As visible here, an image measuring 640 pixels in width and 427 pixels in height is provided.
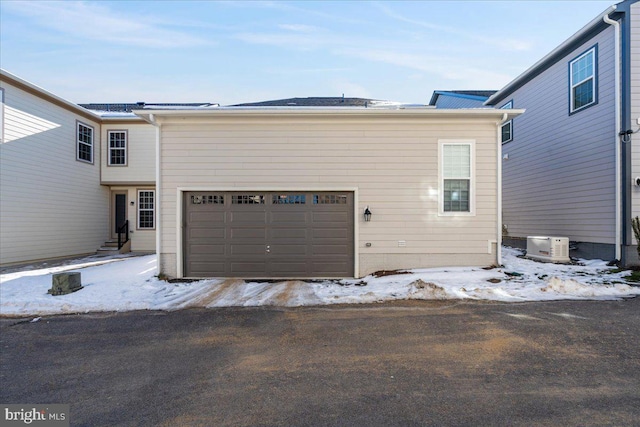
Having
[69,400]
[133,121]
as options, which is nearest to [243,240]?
[69,400]

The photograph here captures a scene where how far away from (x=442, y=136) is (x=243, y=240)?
5584 mm

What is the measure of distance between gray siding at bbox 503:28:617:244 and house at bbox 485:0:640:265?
3 centimetres

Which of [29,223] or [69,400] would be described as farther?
[29,223]

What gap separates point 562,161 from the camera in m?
10.3

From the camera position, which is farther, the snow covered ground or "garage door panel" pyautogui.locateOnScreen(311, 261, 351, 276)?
"garage door panel" pyautogui.locateOnScreen(311, 261, 351, 276)

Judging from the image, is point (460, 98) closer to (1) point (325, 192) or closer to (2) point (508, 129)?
(2) point (508, 129)

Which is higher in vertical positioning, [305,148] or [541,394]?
[305,148]

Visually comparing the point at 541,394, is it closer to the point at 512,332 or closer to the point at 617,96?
the point at 512,332

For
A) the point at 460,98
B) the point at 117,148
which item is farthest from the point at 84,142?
the point at 460,98

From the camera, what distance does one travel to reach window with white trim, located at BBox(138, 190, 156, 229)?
13805mm

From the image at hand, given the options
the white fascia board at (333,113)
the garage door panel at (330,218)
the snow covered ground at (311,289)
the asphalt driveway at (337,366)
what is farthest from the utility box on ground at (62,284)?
the garage door panel at (330,218)

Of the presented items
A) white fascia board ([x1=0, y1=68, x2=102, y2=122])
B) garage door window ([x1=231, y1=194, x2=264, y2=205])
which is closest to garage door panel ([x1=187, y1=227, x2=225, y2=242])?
garage door window ([x1=231, y1=194, x2=264, y2=205])

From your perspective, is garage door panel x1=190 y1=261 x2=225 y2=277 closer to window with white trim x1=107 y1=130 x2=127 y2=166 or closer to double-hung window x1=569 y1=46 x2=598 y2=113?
window with white trim x1=107 y1=130 x2=127 y2=166

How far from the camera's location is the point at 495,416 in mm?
2607
